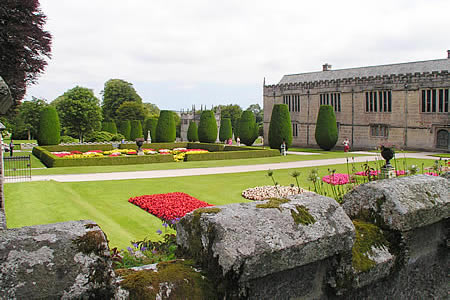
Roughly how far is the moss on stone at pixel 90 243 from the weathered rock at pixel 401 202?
6.07 ft

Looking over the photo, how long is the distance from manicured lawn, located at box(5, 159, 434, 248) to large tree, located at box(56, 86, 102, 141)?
126ft

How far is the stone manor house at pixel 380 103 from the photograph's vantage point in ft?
102

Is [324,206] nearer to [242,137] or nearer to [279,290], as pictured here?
[279,290]

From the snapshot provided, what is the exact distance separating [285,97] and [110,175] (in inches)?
1204

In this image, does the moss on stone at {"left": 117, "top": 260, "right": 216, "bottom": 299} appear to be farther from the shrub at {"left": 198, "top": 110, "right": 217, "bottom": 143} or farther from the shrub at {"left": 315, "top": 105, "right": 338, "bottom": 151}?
the shrub at {"left": 198, "top": 110, "right": 217, "bottom": 143}

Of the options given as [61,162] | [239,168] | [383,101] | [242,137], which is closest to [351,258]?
[239,168]

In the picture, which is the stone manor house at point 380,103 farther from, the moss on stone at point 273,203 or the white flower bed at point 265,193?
the moss on stone at point 273,203

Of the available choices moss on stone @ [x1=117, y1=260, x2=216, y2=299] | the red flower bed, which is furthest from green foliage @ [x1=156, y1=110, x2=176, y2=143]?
moss on stone @ [x1=117, y1=260, x2=216, y2=299]

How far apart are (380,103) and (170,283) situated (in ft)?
122

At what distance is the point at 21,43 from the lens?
2056 cm

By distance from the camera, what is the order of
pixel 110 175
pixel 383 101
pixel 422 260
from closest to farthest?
pixel 422 260, pixel 110 175, pixel 383 101

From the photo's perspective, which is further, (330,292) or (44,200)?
(44,200)

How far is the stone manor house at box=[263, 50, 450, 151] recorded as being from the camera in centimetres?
3103

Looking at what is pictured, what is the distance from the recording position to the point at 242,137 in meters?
43.8
